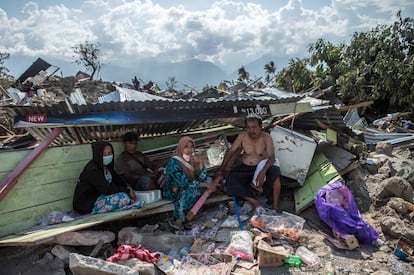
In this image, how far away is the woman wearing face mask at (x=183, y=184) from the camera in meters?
4.42

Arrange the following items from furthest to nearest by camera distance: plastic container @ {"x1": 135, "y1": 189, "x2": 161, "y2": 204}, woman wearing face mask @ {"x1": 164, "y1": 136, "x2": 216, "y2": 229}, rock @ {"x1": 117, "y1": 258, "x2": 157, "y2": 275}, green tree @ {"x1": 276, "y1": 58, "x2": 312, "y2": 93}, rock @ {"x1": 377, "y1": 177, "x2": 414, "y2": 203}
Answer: green tree @ {"x1": 276, "y1": 58, "x2": 312, "y2": 93}
rock @ {"x1": 377, "y1": 177, "x2": 414, "y2": 203}
plastic container @ {"x1": 135, "y1": 189, "x2": 161, "y2": 204}
woman wearing face mask @ {"x1": 164, "y1": 136, "x2": 216, "y2": 229}
rock @ {"x1": 117, "y1": 258, "x2": 157, "y2": 275}

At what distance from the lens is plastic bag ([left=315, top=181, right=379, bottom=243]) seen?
12.7 ft

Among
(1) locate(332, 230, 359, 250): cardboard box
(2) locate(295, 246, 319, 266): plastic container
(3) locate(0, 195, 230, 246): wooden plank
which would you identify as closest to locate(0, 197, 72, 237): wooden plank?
(3) locate(0, 195, 230, 246): wooden plank

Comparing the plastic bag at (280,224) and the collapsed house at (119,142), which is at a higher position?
the collapsed house at (119,142)

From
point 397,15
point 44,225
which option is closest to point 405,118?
point 397,15

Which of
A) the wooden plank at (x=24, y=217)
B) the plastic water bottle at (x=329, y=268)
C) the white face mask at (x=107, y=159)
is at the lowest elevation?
the plastic water bottle at (x=329, y=268)

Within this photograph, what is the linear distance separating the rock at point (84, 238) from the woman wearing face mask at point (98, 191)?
0.36 meters

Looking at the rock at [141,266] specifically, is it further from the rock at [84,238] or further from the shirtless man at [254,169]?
the shirtless man at [254,169]

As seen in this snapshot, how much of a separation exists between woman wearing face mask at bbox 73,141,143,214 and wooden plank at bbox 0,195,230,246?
150 millimetres

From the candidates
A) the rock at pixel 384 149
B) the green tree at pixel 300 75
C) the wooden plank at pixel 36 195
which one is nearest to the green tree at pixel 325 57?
the green tree at pixel 300 75

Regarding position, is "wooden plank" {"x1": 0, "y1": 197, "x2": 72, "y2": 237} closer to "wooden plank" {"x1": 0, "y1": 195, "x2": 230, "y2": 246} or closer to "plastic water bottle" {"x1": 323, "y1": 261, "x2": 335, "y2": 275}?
"wooden plank" {"x1": 0, "y1": 195, "x2": 230, "y2": 246}

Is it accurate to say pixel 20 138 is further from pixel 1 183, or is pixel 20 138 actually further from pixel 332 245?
pixel 332 245

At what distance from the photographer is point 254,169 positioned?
504cm

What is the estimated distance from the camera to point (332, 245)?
152 inches
